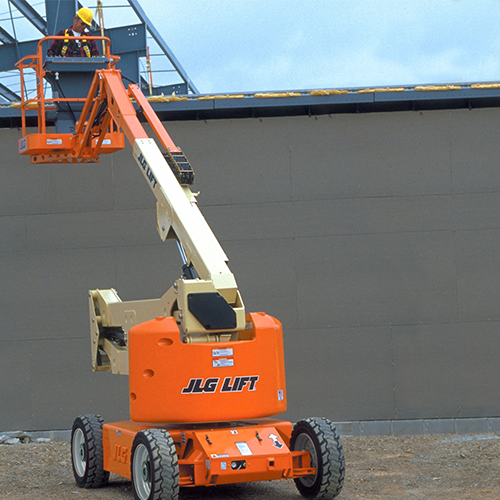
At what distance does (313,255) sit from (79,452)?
205 inches

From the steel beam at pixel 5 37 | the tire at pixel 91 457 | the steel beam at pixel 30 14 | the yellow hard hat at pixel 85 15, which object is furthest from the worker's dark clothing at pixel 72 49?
the steel beam at pixel 5 37

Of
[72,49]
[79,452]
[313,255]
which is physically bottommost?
[79,452]

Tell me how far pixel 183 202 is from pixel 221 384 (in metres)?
1.88

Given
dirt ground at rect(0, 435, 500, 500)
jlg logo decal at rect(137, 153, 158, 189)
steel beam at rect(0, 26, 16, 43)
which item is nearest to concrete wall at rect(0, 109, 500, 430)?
dirt ground at rect(0, 435, 500, 500)

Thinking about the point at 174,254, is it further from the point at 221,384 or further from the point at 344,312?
the point at 221,384

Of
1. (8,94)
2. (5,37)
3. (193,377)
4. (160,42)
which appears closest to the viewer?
(193,377)

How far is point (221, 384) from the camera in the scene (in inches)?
295

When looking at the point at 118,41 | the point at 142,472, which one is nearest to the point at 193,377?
the point at 142,472

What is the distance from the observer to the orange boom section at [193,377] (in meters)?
7.43

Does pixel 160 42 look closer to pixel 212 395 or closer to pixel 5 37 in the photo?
pixel 5 37

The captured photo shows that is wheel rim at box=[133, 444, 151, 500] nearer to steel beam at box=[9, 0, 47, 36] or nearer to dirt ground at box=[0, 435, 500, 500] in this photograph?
dirt ground at box=[0, 435, 500, 500]

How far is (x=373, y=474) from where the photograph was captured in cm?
958

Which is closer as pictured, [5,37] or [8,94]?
[5,37]

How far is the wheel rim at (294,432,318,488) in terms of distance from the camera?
786cm
